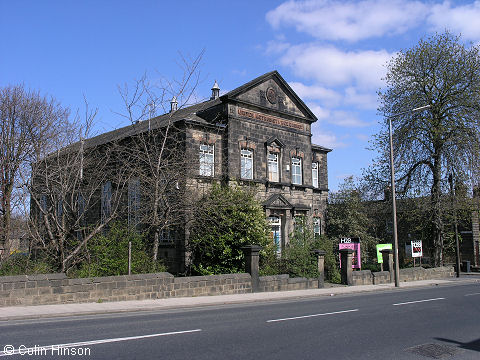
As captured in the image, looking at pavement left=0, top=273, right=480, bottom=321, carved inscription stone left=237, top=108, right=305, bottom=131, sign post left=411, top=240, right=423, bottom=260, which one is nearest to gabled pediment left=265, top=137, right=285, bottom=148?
carved inscription stone left=237, top=108, right=305, bottom=131

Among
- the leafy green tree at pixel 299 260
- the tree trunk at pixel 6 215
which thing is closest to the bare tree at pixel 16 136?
the tree trunk at pixel 6 215

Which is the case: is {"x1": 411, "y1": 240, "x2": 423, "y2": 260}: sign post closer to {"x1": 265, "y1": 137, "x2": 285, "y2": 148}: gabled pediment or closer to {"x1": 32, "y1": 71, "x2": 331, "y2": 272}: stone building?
{"x1": 32, "y1": 71, "x2": 331, "y2": 272}: stone building

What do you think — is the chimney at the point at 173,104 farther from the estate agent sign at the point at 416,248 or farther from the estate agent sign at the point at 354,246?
the estate agent sign at the point at 416,248

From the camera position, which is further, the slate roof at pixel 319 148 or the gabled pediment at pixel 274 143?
the slate roof at pixel 319 148

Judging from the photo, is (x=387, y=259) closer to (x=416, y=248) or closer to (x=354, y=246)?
(x=416, y=248)

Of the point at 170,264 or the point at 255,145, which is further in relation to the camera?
the point at 255,145

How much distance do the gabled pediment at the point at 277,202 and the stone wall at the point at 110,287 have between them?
340 inches

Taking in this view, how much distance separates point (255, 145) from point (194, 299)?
46.0ft

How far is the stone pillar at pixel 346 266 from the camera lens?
73.9ft

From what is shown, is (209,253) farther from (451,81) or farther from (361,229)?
(451,81)

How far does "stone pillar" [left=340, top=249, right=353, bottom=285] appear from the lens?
73.9 ft

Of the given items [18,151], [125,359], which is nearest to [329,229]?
[18,151]

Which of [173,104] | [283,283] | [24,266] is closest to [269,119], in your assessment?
[173,104]

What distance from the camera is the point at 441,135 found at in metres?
29.4
